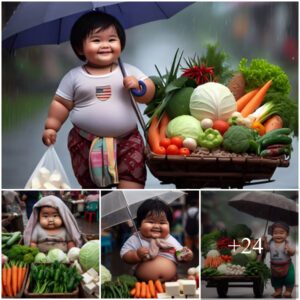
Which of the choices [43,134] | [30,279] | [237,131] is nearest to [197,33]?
[237,131]

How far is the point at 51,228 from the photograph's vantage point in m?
7.54

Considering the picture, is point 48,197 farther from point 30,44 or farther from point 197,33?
point 197,33

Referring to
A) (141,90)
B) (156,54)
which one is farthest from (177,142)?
(156,54)

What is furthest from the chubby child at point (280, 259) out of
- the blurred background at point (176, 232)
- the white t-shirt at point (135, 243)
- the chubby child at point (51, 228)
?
the chubby child at point (51, 228)

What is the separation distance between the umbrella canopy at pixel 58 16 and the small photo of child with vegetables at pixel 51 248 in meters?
1.09

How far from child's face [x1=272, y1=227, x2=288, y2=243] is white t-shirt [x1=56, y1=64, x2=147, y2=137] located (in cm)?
125

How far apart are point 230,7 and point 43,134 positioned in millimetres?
1601

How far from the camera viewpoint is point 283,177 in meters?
7.46

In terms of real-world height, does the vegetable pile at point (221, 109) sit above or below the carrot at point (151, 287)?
above

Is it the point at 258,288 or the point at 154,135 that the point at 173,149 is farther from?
the point at 258,288

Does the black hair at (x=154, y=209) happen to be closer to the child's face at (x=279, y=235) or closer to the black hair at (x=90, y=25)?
the child's face at (x=279, y=235)

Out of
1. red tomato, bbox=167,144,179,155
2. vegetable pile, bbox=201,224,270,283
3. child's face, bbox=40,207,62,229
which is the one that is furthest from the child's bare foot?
child's face, bbox=40,207,62,229

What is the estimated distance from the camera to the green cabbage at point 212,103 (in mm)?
7297

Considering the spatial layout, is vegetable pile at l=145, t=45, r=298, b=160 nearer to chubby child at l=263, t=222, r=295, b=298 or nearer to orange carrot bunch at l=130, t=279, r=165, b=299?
chubby child at l=263, t=222, r=295, b=298
